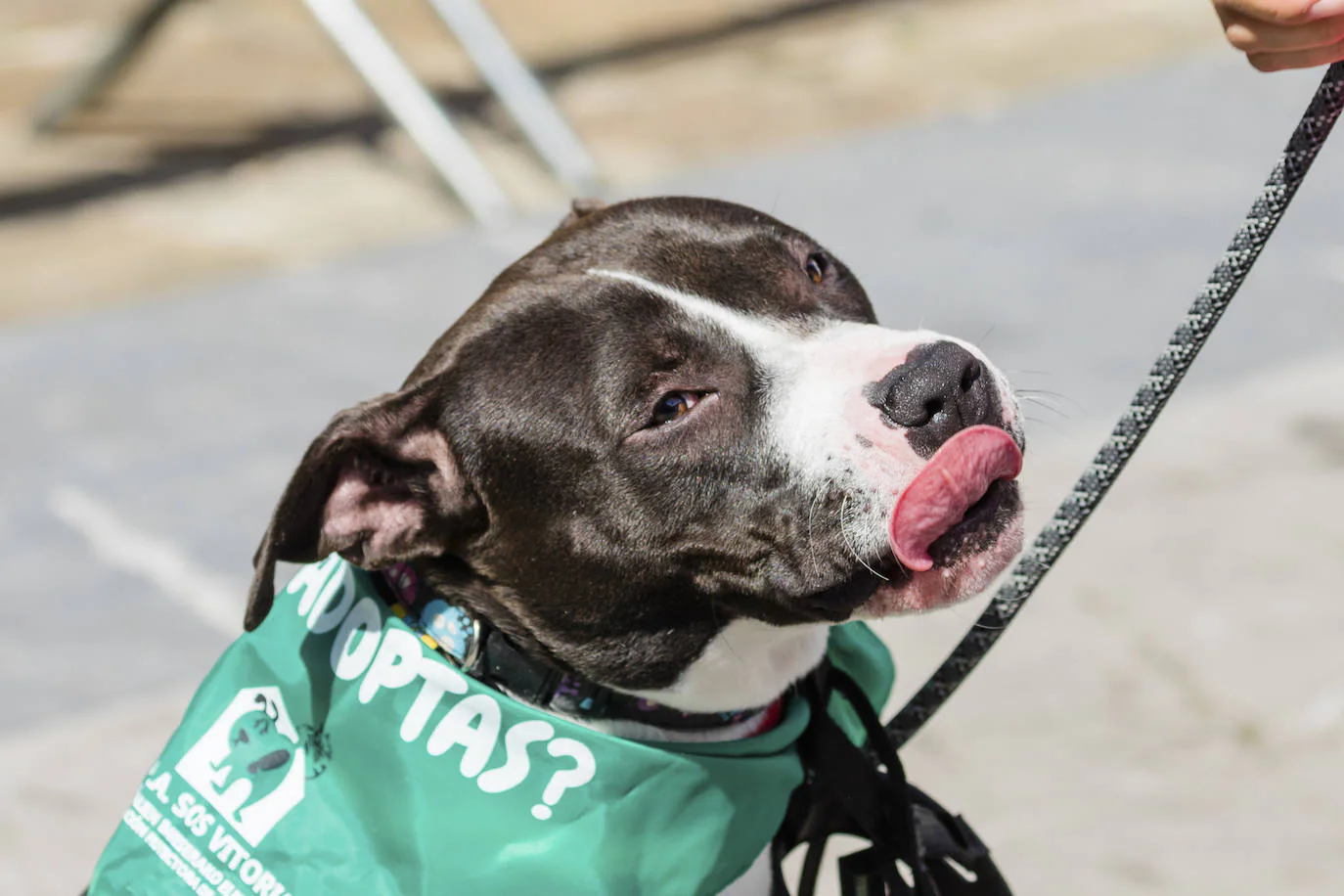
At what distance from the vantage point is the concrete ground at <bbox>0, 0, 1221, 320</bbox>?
26.9 ft

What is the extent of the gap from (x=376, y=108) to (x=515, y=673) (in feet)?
24.2

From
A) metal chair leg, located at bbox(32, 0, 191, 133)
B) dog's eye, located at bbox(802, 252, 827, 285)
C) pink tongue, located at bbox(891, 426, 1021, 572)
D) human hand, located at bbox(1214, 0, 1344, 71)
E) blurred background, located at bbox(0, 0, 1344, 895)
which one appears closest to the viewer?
human hand, located at bbox(1214, 0, 1344, 71)

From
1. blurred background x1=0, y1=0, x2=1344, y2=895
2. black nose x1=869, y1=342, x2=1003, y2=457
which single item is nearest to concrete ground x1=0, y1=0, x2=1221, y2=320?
blurred background x1=0, y1=0, x2=1344, y2=895

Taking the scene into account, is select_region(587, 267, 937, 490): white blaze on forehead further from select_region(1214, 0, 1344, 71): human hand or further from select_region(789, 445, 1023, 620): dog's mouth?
select_region(1214, 0, 1344, 71): human hand

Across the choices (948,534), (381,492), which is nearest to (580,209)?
(381,492)

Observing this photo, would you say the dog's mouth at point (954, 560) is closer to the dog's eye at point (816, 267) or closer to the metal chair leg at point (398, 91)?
the dog's eye at point (816, 267)

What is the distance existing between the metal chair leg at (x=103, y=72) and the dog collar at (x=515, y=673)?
22.0 feet

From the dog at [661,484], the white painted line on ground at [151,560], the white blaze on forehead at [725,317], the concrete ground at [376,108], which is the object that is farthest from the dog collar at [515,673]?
the concrete ground at [376,108]

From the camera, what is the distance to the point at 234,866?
2.79 m

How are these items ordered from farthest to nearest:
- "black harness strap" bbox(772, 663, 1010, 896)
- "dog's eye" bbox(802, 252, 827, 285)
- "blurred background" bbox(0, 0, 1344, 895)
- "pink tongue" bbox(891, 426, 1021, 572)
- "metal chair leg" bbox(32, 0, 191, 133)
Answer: "metal chair leg" bbox(32, 0, 191, 133), "blurred background" bbox(0, 0, 1344, 895), "dog's eye" bbox(802, 252, 827, 285), "black harness strap" bbox(772, 663, 1010, 896), "pink tongue" bbox(891, 426, 1021, 572)

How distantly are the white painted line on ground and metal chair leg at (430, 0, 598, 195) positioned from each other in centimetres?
326

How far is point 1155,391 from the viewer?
9.08 feet

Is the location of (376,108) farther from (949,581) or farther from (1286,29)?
(1286,29)

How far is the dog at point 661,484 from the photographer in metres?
2.66
